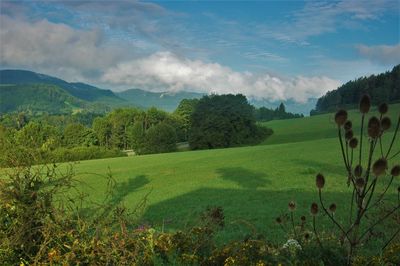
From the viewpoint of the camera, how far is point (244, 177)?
25234 millimetres

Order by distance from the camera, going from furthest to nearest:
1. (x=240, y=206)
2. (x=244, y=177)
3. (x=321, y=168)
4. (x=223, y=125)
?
(x=223, y=125), (x=321, y=168), (x=244, y=177), (x=240, y=206)

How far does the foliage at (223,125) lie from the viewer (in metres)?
79.8

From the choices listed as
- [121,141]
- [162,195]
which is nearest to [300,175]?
[162,195]

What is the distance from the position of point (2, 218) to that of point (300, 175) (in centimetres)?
2096

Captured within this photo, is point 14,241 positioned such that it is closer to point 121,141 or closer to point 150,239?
point 150,239

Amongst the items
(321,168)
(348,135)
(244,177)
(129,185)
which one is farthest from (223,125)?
(348,135)

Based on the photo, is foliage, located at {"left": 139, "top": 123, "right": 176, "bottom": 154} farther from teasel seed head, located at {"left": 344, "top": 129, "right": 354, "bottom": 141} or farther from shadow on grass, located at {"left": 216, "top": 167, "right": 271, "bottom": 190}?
teasel seed head, located at {"left": 344, "top": 129, "right": 354, "bottom": 141}

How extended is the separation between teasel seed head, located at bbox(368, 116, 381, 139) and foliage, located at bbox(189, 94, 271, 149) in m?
76.8

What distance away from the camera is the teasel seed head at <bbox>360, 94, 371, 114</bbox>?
2.62m

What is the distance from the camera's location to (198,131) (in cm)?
8012

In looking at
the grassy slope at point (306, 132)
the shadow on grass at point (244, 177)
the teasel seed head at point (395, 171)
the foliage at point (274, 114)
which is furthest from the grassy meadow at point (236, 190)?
the foliage at point (274, 114)

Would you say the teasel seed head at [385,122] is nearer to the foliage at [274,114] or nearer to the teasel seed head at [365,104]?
the teasel seed head at [365,104]

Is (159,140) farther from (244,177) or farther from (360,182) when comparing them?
(360,182)

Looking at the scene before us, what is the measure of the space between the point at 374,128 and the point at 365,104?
0.54ft
